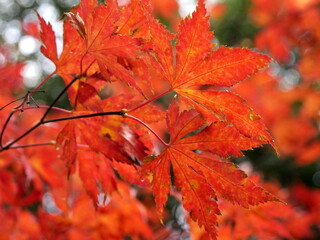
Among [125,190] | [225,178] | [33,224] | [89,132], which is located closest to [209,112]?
[225,178]

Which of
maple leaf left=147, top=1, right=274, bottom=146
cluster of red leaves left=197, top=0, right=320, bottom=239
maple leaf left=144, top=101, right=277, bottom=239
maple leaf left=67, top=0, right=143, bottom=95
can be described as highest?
cluster of red leaves left=197, top=0, right=320, bottom=239

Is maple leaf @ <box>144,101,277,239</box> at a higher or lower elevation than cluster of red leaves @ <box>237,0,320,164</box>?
lower

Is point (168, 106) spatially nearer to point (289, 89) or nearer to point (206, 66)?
point (206, 66)

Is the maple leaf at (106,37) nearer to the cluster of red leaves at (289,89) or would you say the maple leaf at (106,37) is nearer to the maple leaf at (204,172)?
the maple leaf at (204,172)

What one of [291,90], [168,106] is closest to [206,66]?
[168,106]

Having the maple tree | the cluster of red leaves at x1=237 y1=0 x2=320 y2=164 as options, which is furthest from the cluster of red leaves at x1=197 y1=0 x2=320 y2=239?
the maple tree

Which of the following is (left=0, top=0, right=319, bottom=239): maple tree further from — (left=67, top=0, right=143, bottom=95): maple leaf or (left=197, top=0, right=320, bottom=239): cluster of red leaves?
(left=197, top=0, right=320, bottom=239): cluster of red leaves
